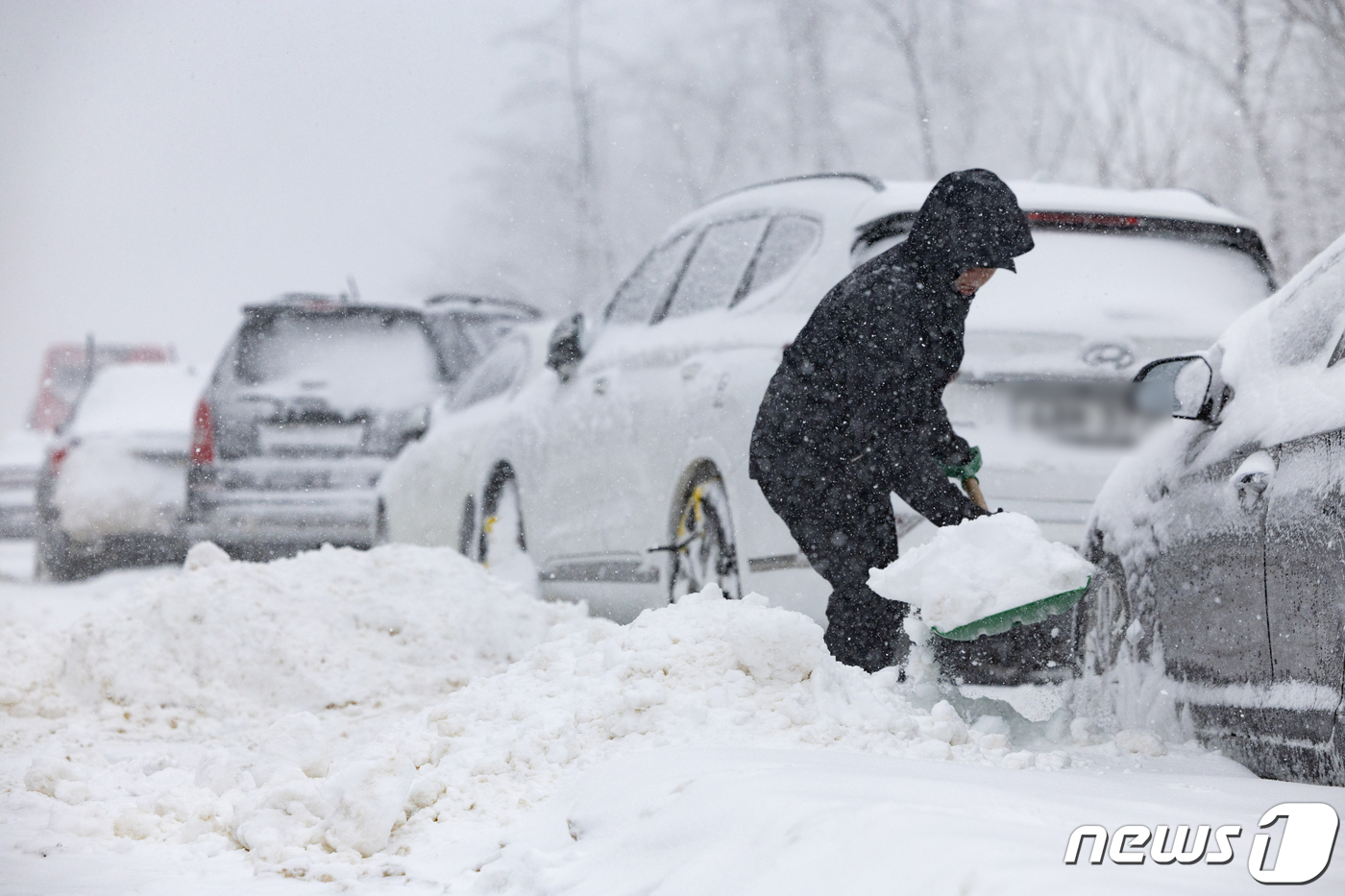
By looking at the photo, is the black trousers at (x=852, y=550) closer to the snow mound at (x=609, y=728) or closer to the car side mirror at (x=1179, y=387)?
the snow mound at (x=609, y=728)

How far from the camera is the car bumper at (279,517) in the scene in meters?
9.32

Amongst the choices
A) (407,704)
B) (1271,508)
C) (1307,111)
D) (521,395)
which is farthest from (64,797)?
(1307,111)

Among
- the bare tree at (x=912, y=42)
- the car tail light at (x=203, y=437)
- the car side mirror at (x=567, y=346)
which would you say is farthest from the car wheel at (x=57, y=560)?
the bare tree at (x=912, y=42)

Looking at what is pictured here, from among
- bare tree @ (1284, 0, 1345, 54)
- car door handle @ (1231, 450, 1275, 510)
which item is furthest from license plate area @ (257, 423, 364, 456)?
bare tree @ (1284, 0, 1345, 54)

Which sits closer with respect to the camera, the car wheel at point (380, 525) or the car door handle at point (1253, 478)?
the car door handle at point (1253, 478)

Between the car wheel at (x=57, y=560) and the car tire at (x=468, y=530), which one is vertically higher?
the car tire at (x=468, y=530)

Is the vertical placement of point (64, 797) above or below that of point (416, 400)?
below

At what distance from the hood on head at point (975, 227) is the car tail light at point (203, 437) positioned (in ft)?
19.5

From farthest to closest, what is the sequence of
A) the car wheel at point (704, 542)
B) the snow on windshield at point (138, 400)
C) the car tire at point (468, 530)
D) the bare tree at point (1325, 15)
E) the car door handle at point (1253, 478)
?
the bare tree at point (1325, 15) → the snow on windshield at point (138, 400) → the car tire at point (468, 530) → the car wheel at point (704, 542) → the car door handle at point (1253, 478)

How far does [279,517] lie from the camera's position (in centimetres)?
939

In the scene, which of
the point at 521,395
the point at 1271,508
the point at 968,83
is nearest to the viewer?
the point at 1271,508

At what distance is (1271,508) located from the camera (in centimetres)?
361

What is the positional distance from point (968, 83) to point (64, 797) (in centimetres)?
2056

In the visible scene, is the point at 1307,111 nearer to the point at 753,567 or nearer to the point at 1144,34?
the point at 1144,34
